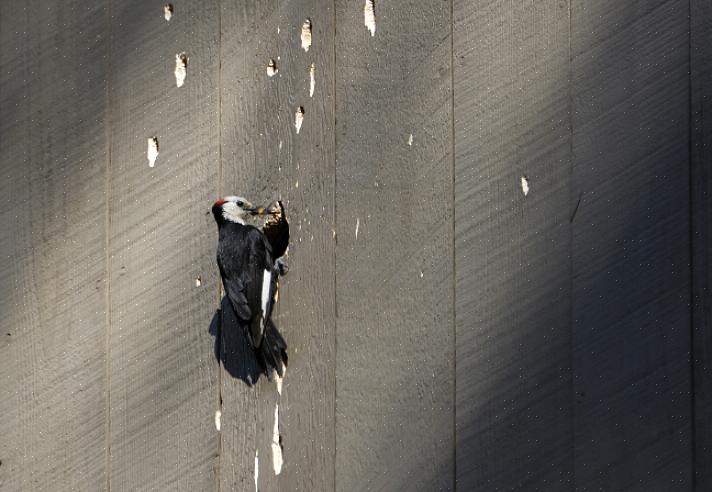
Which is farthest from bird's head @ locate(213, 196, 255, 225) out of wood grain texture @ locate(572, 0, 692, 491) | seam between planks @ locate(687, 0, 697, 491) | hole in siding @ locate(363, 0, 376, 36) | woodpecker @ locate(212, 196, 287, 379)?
seam between planks @ locate(687, 0, 697, 491)

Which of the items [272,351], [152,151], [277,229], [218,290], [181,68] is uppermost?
[181,68]

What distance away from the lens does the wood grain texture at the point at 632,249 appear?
2.34 meters

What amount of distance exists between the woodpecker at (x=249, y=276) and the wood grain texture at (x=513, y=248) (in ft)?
1.41

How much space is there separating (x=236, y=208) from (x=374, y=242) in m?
0.33

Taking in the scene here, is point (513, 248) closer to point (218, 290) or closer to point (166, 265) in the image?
point (218, 290)

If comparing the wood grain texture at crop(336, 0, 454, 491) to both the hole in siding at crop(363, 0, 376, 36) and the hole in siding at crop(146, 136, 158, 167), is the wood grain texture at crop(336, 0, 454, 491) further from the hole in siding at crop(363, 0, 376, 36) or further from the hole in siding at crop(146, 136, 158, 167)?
the hole in siding at crop(146, 136, 158, 167)

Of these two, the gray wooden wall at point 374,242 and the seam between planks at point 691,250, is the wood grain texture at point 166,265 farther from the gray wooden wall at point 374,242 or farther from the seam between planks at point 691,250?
the seam between planks at point 691,250

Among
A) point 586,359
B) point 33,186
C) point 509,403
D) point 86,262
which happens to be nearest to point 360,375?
point 509,403

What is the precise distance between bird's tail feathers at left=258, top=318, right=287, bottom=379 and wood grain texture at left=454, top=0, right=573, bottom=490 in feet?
1.36

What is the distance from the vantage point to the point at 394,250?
8.03 feet

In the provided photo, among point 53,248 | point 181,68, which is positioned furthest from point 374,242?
point 53,248

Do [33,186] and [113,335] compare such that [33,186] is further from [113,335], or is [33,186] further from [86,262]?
[113,335]

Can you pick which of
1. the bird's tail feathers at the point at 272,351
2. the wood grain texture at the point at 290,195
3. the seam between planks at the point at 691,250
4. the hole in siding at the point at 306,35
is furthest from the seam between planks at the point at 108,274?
the seam between planks at the point at 691,250

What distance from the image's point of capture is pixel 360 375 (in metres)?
2.45
